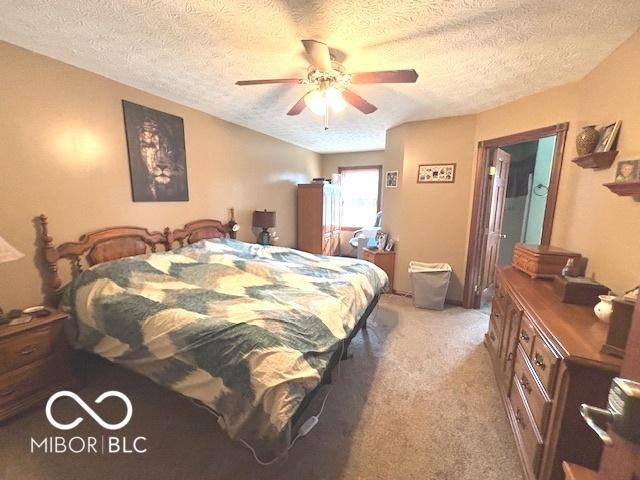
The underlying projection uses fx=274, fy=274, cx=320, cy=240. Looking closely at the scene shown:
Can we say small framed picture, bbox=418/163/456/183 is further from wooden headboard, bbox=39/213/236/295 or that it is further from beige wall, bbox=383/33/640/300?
wooden headboard, bbox=39/213/236/295

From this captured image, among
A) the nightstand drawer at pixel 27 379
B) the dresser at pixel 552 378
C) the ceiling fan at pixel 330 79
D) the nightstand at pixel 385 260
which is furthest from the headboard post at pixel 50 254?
the nightstand at pixel 385 260

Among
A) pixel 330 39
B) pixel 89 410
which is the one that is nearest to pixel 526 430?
pixel 330 39

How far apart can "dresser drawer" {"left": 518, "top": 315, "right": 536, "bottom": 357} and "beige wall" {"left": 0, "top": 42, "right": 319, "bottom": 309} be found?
10.3ft

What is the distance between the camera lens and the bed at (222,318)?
4.04 ft

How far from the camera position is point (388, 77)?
168 cm

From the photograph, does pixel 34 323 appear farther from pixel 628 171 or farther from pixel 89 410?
pixel 628 171

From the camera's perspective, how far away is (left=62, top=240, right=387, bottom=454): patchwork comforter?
4.00 ft

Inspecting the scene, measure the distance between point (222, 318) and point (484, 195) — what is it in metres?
3.14

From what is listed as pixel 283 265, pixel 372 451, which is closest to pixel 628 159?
pixel 372 451

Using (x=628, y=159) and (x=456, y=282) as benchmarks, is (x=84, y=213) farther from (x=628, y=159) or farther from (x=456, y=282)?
(x=456, y=282)

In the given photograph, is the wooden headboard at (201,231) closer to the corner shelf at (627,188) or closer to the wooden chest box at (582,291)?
the wooden chest box at (582,291)

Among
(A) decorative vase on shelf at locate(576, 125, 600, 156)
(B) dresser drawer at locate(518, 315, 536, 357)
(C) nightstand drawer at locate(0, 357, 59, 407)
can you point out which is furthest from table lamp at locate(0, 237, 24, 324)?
(A) decorative vase on shelf at locate(576, 125, 600, 156)

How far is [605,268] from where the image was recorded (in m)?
1.68

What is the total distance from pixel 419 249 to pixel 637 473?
338 cm
